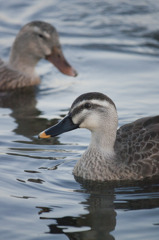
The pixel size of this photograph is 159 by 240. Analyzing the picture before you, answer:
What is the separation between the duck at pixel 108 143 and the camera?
330 inches

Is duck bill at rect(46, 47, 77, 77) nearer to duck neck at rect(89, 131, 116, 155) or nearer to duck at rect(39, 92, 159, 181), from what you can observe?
duck at rect(39, 92, 159, 181)

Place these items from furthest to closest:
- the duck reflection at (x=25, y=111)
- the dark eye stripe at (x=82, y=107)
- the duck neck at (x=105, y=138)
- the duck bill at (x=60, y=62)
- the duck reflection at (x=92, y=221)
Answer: the duck bill at (x=60, y=62)
the duck reflection at (x=25, y=111)
the duck neck at (x=105, y=138)
the dark eye stripe at (x=82, y=107)
the duck reflection at (x=92, y=221)

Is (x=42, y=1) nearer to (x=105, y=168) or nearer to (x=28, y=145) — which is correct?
(x=28, y=145)

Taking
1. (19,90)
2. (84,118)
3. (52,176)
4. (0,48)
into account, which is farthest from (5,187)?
(0,48)

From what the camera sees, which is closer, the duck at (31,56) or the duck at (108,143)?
the duck at (108,143)

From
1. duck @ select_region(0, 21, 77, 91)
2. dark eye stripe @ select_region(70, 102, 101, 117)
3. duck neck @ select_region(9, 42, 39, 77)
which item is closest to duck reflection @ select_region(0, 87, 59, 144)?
duck @ select_region(0, 21, 77, 91)

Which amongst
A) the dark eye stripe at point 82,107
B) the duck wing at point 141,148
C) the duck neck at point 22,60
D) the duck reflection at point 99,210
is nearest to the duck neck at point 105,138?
the duck wing at point 141,148

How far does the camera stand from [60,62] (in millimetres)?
13688

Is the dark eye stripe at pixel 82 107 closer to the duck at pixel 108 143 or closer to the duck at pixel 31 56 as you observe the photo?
the duck at pixel 108 143

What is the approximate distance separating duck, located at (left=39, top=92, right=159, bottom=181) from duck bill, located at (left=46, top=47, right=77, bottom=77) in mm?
4933

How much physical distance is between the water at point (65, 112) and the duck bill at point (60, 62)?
0.24m

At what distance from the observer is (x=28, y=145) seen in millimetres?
9961

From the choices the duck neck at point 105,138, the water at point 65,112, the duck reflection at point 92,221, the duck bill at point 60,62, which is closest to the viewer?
the duck reflection at point 92,221

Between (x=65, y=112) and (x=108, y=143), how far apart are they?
9.63 ft
